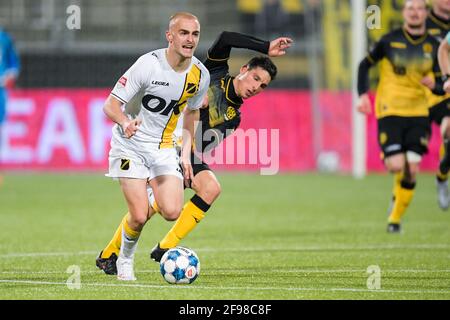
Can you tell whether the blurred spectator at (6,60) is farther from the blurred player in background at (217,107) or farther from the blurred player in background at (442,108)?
the blurred player in background at (217,107)

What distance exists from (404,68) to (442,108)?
3.32 feet

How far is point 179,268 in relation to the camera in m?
7.16

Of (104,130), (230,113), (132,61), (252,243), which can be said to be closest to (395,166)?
(252,243)

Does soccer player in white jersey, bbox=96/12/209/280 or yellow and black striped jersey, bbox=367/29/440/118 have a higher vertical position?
yellow and black striped jersey, bbox=367/29/440/118

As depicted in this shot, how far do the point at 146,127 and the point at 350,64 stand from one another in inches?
510

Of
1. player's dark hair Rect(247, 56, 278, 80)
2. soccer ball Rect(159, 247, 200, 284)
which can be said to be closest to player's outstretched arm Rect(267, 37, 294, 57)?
player's dark hair Rect(247, 56, 278, 80)

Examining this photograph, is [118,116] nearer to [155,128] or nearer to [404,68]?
[155,128]

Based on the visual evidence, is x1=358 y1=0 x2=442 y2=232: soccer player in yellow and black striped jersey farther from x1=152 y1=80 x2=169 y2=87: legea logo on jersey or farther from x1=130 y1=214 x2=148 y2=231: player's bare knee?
x1=130 y1=214 x2=148 y2=231: player's bare knee

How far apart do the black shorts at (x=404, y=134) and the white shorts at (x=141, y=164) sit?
425cm

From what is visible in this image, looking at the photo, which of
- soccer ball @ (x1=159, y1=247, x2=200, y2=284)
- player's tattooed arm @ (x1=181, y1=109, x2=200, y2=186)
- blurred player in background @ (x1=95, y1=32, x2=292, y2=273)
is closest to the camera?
soccer ball @ (x1=159, y1=247, x2=200, y2=284)

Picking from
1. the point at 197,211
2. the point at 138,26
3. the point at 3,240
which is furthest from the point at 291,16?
the point at 197,211

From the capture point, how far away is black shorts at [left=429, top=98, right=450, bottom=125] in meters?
12.4

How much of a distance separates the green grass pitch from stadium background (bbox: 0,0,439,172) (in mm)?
2020

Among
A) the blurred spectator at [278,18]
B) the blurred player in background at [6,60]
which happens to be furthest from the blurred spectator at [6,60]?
the blurred spectator at [278,18]
